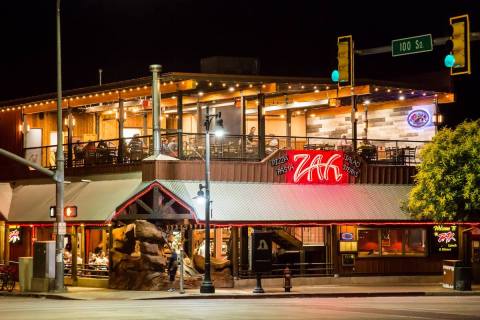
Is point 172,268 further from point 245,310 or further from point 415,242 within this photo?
point 415,242

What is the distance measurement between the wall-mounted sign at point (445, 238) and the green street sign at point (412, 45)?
1977cm

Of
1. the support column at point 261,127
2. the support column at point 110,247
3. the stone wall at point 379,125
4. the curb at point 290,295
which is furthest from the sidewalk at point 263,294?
the stone wall at point 379,125

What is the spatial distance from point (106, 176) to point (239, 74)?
7400 millimetres

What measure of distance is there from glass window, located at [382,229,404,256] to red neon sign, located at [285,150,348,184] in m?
3.11

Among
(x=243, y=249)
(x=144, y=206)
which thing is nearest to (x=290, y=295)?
(x=243, y=249)

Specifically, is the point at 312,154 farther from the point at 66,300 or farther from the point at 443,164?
the point at 66,300

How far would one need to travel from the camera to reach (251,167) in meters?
41.5

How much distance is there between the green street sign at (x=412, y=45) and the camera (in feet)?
83.0

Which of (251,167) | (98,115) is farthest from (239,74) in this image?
(98,115)

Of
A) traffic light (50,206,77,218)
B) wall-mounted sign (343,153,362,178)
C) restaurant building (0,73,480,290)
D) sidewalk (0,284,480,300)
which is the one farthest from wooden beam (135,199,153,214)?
wall-mounted sign (343,153,362,178)

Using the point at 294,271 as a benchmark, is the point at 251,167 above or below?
above

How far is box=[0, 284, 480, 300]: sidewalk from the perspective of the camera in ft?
116

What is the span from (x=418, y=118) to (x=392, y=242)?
7455 mm

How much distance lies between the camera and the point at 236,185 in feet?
135
